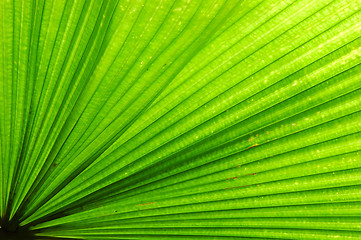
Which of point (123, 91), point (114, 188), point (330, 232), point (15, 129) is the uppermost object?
point (123, 91)

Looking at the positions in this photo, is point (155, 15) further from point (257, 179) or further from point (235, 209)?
point (235, 209)

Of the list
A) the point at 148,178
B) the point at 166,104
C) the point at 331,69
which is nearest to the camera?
the point at 331,69

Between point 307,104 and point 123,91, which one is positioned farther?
point 123,91

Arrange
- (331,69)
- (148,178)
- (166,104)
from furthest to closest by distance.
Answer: (148,178) < (166,104) < (331,69)

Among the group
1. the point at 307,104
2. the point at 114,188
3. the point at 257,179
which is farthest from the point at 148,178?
the point at 307,104

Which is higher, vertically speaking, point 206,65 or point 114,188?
point 206,65

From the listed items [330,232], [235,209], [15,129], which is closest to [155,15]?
[15,129]
